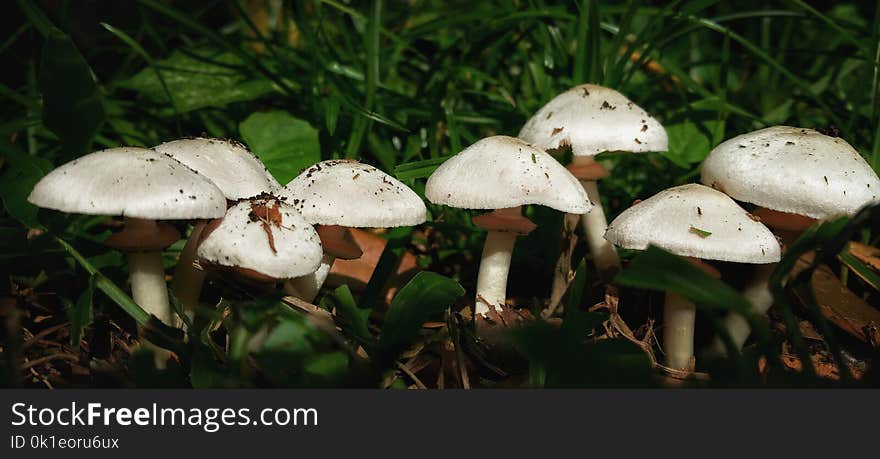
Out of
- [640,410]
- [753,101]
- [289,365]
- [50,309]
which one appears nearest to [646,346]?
[640,410]

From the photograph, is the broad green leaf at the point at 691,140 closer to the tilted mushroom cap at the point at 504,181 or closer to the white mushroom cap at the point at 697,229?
the white mushroom cap at the point at 697,229

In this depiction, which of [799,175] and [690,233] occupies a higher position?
[799,175]

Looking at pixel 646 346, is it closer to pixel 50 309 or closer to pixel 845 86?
pixel 50 309

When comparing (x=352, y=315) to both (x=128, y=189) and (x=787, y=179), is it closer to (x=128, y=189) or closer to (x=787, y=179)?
(x=128, y=189)

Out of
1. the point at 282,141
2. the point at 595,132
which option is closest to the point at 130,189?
the point at 282,141

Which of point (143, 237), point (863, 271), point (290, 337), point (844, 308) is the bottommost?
point (844, 308)

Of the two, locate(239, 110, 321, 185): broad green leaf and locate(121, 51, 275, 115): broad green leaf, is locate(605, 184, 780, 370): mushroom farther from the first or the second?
locate(121, 51, 275, 115): broad green leaf

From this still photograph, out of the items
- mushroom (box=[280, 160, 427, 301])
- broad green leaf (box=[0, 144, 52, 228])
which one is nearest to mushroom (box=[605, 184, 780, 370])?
mushroom (box=[280, 160, 427, 301])

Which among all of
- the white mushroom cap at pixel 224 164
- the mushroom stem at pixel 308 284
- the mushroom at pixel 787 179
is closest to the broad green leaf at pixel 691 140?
the mushroom at pixel 787 179
